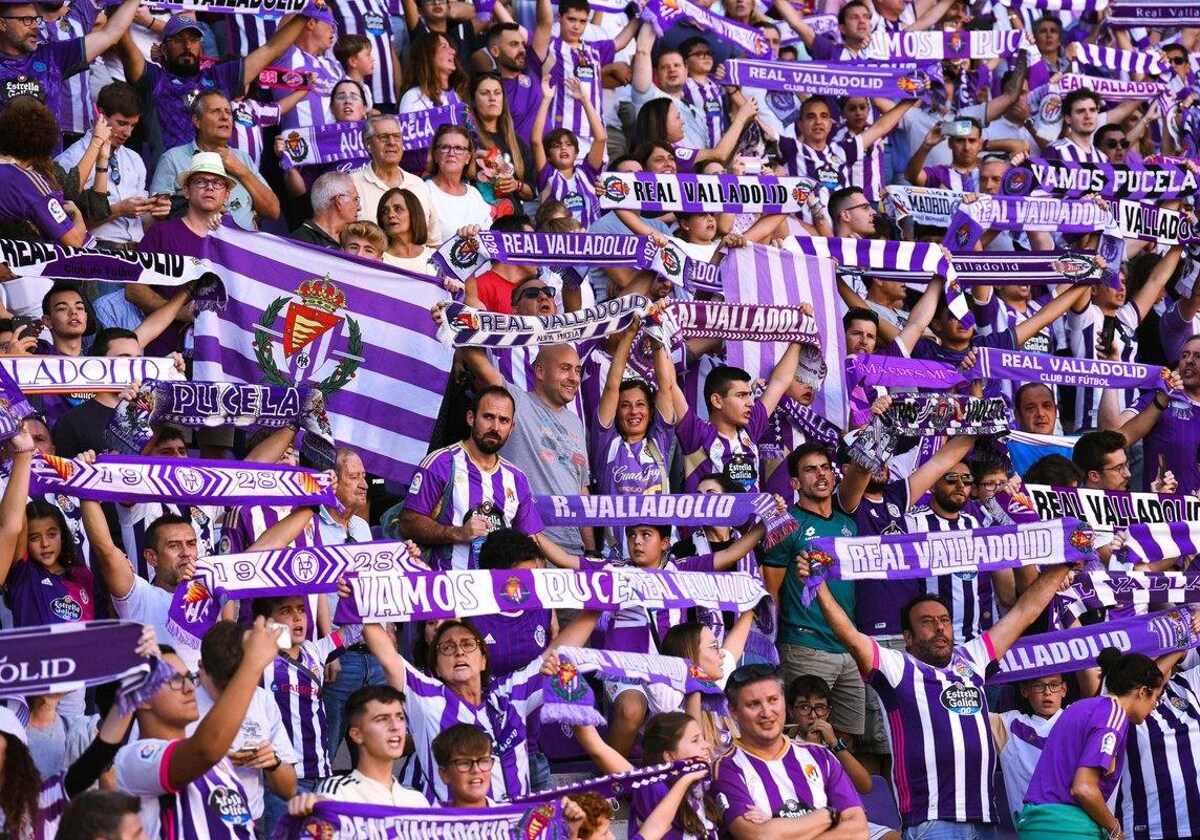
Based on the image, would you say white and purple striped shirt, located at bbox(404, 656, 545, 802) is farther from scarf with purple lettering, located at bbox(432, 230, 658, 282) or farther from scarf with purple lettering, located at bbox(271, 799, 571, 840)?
scarf with purple lettering, located at bbox(432, 230, 658, 282)

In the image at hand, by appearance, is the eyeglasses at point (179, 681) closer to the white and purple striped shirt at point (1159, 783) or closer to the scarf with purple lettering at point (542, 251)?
the scarf with purple lettering at point (542, 251)

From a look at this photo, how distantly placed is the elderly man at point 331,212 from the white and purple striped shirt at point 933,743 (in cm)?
370

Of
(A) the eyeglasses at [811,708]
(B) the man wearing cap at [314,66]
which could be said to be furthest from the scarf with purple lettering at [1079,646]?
(B) the man wearing cap at [314,66]

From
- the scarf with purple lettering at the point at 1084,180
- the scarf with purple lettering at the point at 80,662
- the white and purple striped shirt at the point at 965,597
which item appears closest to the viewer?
the scarf with purple lettering at the point at 80,662

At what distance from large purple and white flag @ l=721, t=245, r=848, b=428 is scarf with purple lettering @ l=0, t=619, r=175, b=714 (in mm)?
5532

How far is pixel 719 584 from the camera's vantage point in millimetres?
9398

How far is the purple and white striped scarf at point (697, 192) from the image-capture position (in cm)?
1227

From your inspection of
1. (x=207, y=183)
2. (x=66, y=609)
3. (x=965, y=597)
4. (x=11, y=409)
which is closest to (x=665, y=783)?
(x=66, y=609)

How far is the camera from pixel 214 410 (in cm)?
934

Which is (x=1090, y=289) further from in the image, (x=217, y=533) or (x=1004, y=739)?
(x=217, y=533)

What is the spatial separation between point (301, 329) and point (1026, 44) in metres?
7.38

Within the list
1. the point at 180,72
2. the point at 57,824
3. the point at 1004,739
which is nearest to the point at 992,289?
the point at 1004,739

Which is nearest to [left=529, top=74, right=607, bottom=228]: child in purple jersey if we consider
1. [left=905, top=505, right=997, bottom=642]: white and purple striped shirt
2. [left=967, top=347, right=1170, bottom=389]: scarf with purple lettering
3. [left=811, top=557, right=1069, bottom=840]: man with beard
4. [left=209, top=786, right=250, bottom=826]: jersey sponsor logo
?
[left=967, top=347, right=1170, bottom=389]: scarf with purple lettering

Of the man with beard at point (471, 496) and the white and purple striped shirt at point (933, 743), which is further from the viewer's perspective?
the man with beard at point (471, 496)
